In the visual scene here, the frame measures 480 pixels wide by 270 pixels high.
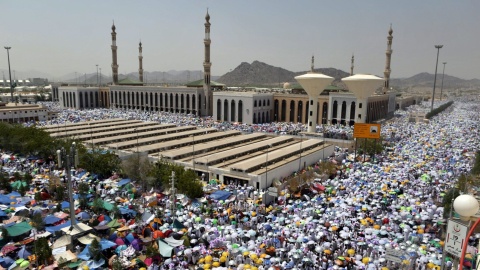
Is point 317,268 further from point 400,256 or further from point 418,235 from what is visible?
point 418,235

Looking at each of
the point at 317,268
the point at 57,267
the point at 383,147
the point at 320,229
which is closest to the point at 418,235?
the point at 320,229

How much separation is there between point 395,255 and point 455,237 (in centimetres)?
547

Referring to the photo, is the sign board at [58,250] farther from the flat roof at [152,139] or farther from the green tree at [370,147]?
the green tree at [370,147]

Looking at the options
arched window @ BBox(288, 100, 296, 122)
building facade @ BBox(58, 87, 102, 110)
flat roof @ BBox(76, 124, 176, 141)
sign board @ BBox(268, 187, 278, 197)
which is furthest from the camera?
building facade @ BBox(58, 87, 102, 110)

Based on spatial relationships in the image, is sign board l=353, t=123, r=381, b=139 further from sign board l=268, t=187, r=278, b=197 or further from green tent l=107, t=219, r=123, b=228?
green tent l=107, t=219, r=123, b=228

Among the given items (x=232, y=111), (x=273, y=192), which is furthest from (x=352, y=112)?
(x=273, y=192)

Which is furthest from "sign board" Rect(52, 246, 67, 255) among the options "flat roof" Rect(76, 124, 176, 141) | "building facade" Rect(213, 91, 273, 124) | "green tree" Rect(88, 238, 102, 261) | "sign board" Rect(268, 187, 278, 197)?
"building facade" Rect(213, 91, 273, 124)

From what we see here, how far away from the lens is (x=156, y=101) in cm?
6725

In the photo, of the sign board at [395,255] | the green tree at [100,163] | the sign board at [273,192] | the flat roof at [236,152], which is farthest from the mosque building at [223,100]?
the sign board at [395,255]

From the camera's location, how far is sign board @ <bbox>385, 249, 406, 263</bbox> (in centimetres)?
1281

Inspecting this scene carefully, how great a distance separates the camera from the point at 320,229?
15891 mm

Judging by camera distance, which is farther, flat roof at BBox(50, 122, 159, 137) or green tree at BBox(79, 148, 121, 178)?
flat roof at BBox(50, 122, 159, 137)

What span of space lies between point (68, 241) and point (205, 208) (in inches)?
273

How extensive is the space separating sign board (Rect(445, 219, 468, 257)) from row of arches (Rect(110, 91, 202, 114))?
5525 cm
